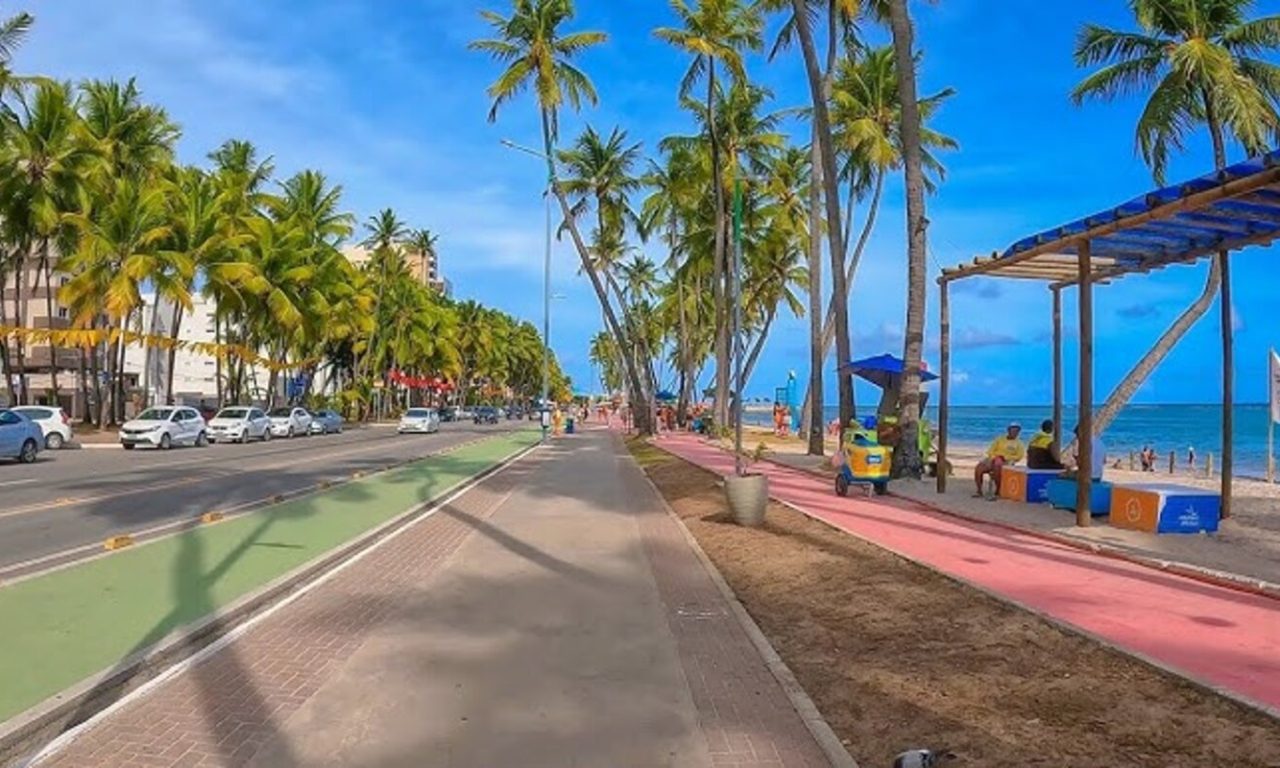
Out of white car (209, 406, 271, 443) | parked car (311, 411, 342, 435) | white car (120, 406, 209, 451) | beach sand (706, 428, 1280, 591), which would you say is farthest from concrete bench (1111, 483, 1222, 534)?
parked car (311, 411, 342, 435)

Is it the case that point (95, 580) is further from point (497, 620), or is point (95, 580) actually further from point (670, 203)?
point (670, 203)

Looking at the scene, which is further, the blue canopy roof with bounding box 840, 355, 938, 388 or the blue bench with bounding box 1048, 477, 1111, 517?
the blue canopy roof with bounding box 840, 355, 938, 388

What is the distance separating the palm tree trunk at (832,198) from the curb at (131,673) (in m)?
15.1

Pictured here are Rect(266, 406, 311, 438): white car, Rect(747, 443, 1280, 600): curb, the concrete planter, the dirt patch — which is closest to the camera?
the dirt patch

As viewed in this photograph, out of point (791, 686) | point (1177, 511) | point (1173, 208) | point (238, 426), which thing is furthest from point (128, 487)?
point (238, 426)

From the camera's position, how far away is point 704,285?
66.8m

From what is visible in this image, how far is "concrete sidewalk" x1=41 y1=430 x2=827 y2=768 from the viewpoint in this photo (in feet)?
16.0

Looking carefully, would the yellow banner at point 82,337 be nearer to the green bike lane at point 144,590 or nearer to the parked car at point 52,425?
the parked car at point 52,425

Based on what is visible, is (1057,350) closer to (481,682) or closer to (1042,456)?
(1042,456)

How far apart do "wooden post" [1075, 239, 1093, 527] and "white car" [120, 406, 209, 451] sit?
3013 cm

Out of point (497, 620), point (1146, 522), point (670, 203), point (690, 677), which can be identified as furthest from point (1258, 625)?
point (670, 203)

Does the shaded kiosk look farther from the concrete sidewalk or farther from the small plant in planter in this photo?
the concrete sidewalk

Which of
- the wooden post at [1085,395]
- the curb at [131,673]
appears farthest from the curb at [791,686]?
the wooden post at [1085,395]

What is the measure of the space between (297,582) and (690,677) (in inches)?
181
